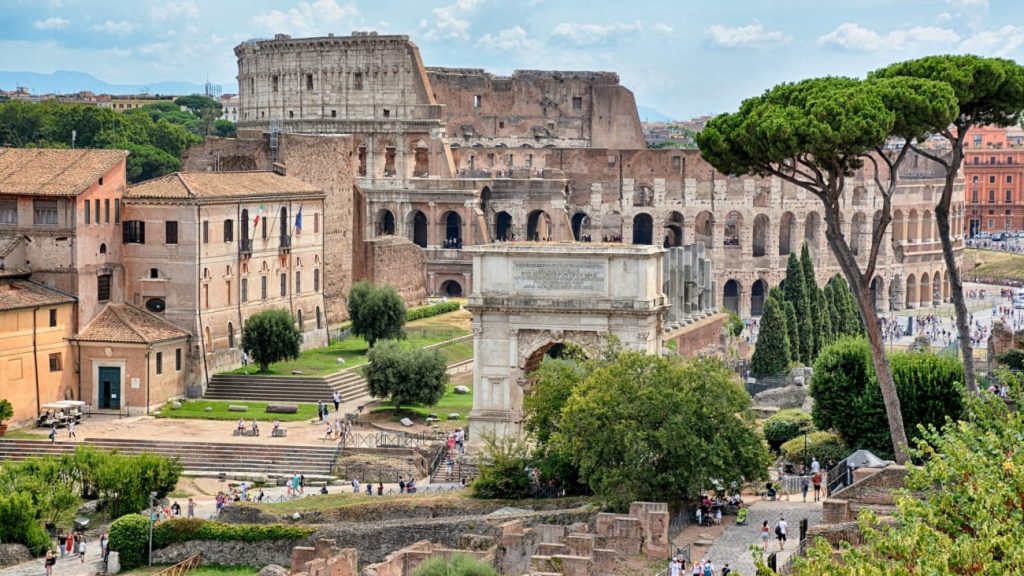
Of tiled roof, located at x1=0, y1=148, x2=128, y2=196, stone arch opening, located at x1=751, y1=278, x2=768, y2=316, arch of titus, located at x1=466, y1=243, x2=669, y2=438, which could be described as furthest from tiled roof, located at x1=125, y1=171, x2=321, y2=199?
stone arch opening, located at x1=751, y1=278, x2=768, y2=316

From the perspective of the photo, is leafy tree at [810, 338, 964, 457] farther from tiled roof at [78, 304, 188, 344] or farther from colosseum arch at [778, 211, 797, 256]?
colosseum arch at [778, 211, 797, 256]

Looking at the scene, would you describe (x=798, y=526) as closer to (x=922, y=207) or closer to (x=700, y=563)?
(x=700, y=563)

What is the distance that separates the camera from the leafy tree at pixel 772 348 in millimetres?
75688

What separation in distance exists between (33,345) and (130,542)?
14.6 metres

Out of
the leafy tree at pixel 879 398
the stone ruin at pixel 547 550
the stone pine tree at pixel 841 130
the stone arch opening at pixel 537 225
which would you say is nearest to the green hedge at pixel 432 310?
the stone arch opening at pixel 537 225

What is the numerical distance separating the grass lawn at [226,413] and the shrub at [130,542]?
1277cm

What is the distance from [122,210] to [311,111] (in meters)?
51.9

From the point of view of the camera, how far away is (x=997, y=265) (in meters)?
131

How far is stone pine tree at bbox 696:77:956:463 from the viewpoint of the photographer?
4475cm

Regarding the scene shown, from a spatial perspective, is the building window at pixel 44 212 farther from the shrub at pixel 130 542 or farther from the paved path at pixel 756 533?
the paved path at pixel 756 533

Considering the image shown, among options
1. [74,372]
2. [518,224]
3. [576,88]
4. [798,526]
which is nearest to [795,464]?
[798,526]

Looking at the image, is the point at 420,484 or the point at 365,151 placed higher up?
the point at 365,151

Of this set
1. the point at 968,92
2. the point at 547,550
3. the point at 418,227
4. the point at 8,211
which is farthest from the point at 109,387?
the point at 418,227

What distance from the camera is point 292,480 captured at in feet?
173
